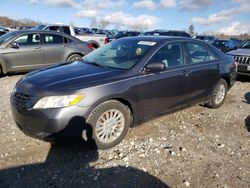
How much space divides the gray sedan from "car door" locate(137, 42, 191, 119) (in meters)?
5.55

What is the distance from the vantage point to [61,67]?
4.56 metres

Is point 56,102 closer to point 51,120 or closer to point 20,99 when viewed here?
point 51,120

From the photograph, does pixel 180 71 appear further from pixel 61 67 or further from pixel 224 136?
pixel 61 67

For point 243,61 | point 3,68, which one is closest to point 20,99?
point 3,68

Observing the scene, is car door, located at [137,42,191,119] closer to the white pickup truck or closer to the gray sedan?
the gray sedan

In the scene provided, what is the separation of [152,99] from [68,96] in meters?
1.49

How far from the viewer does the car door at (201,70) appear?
514 centimetres

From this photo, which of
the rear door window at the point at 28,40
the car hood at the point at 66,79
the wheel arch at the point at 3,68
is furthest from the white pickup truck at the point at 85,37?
the car hood at the point at 66,79

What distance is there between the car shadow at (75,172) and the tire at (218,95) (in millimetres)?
3119

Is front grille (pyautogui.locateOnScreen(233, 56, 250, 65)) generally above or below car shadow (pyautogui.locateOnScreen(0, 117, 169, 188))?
above

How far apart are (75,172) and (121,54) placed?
2.20m

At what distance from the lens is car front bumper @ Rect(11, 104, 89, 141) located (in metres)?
3.44

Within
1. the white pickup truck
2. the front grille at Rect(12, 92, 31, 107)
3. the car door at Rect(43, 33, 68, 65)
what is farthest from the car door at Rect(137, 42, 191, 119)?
the white pickup truck

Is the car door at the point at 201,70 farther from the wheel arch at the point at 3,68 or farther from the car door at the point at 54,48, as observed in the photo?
the wheel arch at the point at 3,68
